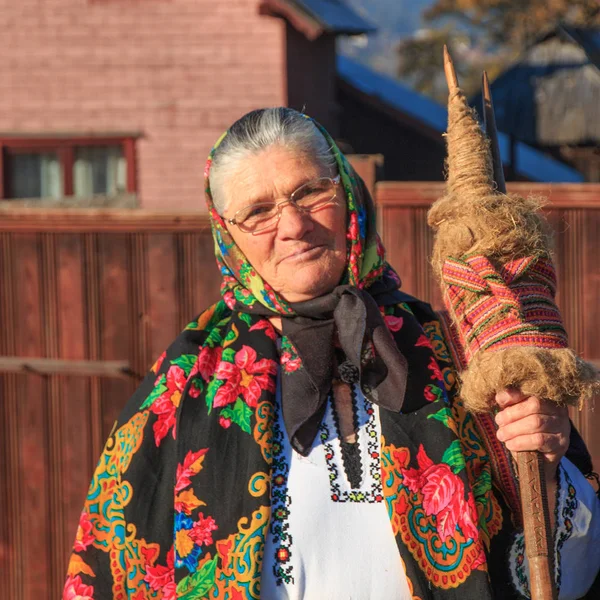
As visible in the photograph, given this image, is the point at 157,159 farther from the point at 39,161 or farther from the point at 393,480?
the point at 393,480

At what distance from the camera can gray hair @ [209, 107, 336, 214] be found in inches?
90.7

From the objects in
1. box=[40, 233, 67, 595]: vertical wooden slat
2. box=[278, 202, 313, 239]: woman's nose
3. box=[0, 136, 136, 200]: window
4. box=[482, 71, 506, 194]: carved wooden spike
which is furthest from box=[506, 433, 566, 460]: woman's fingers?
box=[0, 136, 136, 200]: window

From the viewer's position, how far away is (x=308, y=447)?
7.26ft

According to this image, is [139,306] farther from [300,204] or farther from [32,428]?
[300,204]

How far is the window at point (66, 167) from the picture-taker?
32.8 feet

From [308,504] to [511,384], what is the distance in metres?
0.55

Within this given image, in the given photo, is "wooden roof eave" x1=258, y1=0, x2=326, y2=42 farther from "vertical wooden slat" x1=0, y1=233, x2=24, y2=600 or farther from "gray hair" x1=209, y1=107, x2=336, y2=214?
"gray hair" x1=209, y1=107, x2=336, y2=214

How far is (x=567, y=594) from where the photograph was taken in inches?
87.0

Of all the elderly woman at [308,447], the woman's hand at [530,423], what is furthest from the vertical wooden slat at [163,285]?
the woman's hand at [530,423]

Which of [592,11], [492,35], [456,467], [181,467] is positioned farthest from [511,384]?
[492,35]

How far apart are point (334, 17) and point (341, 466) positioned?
8735 mm

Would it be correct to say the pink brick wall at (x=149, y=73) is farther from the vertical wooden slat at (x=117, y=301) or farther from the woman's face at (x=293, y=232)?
the woman's face at (x=293, y=232)

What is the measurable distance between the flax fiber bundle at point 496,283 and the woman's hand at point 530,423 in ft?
0.12

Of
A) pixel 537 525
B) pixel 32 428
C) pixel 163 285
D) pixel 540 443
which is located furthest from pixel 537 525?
pixel 32 428
